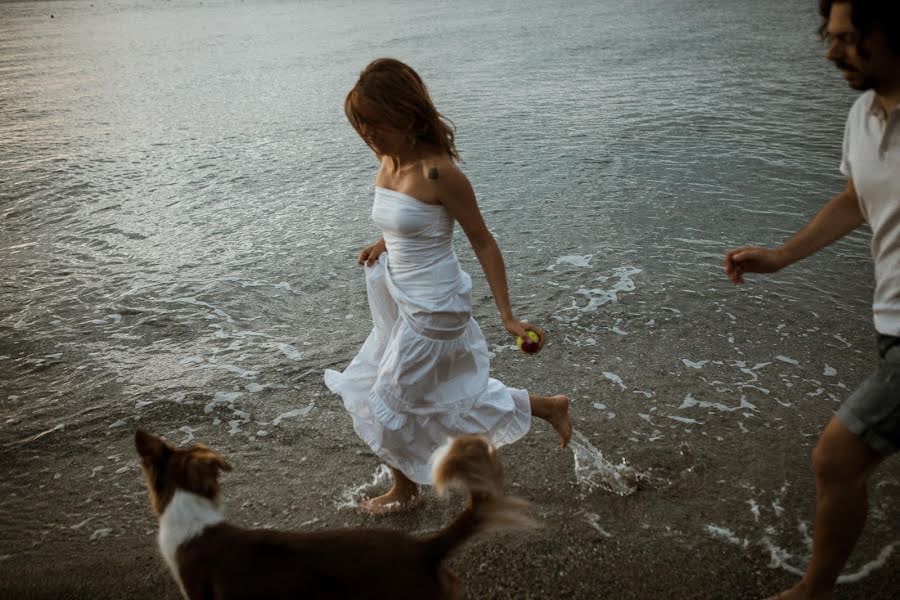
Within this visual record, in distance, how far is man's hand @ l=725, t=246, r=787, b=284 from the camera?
2756mm

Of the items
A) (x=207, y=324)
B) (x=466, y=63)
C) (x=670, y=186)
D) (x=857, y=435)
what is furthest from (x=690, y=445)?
(x=466, y=63)

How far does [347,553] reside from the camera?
2.28 metres

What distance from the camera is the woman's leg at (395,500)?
3.45m

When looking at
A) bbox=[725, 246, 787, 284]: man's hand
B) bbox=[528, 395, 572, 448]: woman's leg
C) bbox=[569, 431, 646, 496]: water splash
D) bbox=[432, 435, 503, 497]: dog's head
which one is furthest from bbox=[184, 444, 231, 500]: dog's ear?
bbox=[725, 246, 787, 284]: man's hand

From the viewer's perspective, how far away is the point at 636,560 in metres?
3.09

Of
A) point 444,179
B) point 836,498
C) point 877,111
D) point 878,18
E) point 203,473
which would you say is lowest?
point 836,498

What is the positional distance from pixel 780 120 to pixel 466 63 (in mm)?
7282

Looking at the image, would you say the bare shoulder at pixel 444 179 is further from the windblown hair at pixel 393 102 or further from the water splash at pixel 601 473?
the water splash at pixel 601 473

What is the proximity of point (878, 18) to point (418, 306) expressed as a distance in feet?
6.01

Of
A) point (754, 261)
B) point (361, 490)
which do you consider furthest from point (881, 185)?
point (361, 490)

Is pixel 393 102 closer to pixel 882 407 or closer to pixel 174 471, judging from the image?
pixel 174 471

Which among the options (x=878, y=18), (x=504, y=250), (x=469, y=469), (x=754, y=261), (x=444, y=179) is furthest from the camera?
(x=504, y=250)

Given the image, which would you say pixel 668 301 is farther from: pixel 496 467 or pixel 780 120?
pixel 780 120

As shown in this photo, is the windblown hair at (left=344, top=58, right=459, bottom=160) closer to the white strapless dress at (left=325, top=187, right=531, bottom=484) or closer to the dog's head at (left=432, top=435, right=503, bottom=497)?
the white strapless dress at (left=325, top=187, right=531, bottom=484)
